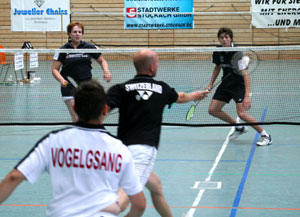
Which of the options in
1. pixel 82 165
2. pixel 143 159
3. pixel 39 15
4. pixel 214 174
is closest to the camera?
pixel 82 165

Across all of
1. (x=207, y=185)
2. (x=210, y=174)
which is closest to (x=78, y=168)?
(x=207, y=185)

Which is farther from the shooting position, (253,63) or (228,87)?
(228,87)

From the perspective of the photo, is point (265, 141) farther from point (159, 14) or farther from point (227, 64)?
point (159, 14)

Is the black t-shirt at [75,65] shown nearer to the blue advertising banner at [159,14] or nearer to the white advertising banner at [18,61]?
the white advertising banner at [18,61]

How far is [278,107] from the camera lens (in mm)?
10898

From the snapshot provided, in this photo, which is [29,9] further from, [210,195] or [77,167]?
[77,167]

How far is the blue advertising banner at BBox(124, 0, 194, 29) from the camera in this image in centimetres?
2150

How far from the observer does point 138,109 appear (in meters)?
3.86

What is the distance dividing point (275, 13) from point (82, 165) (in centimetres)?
1891

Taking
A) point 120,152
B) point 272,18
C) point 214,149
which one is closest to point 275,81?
point 272,18

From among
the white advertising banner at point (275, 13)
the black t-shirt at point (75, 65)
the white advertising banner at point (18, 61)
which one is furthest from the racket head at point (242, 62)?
the white advertising banner at point (275, 13)

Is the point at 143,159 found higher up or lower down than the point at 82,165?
lower down

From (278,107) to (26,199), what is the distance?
6.79 meters

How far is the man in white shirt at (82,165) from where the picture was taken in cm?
251
